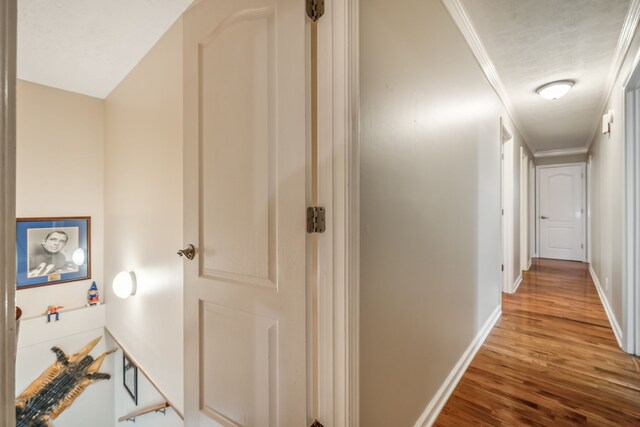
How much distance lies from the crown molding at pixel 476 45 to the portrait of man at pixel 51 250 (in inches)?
146

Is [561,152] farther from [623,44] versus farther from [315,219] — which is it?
[315,219]

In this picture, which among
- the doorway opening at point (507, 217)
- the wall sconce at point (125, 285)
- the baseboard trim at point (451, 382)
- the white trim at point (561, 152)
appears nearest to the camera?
the baseboard trim at point (451, 382)

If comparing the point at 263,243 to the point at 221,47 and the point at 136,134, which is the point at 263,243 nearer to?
the point at 221,47

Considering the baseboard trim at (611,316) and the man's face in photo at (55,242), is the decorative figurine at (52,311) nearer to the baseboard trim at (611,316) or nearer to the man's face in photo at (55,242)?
the man's face in photo at (55,242)

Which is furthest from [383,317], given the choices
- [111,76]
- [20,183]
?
[20,183]

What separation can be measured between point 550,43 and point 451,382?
2.50 metres

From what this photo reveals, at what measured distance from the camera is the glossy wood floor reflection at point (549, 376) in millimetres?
1503

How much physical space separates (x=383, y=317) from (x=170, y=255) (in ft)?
4.95

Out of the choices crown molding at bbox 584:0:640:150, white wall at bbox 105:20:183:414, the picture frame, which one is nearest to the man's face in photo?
white wall at bbox 105:20:183:414

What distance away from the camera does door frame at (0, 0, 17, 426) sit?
15.0 inches

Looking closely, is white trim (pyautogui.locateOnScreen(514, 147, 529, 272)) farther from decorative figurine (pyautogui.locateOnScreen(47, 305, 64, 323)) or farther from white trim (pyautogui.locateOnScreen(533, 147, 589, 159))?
decorative figurine (pyautogui.locateOnScreen(47, 305, 64, 323))

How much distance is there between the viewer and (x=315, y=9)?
0.91m

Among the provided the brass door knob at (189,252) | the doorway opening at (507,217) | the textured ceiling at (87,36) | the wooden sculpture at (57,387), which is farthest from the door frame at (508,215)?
the wooden sculpture at (57,387)

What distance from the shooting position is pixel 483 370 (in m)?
1.91
